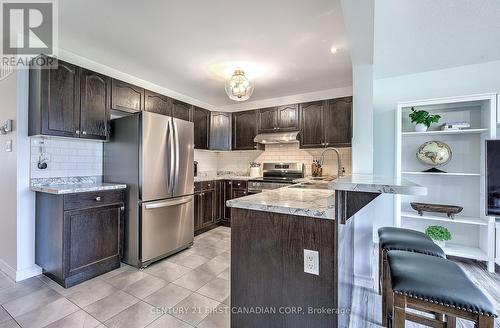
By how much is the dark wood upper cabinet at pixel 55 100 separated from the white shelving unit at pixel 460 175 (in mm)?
3926

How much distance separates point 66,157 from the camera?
9.02ft

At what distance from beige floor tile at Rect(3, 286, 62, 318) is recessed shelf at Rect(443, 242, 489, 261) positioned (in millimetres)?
4249

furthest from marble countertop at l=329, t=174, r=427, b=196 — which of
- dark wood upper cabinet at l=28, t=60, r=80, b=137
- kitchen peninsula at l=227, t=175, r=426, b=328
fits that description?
dark wood upper cabinet at l=28, t=60, r=80, b=137

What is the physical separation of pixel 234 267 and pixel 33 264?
248cm

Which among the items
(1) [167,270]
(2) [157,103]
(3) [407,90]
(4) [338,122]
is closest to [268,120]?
(4) [338,122]

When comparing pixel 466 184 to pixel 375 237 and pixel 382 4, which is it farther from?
pixel 382 4

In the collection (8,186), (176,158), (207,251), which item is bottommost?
(207,251)

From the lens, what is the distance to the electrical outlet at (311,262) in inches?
47.4

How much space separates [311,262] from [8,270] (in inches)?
127

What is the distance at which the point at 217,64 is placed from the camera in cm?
301

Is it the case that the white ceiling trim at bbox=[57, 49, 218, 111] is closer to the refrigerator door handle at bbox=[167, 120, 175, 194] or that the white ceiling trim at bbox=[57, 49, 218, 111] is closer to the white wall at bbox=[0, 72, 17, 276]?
the white wall at bbox=[0, 72, 17, 276]

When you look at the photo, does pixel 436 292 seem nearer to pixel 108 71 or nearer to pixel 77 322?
pixel 77 322

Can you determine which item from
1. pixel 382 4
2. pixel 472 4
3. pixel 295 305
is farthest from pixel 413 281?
pixel 472 4

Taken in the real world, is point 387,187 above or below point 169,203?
above
